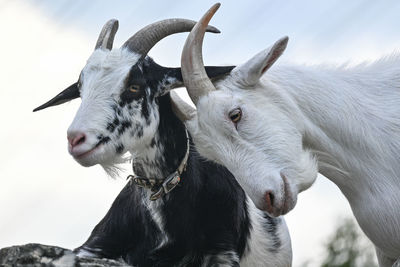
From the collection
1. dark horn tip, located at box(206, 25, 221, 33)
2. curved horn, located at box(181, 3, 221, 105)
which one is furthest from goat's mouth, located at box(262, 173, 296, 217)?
dark horn tip, located at box(206, 25, 221, 33)

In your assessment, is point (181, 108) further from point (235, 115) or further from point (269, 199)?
point (269, 199)

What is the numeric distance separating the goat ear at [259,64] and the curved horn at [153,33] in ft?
2.65

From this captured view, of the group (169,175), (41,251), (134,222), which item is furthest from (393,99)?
(41,251)

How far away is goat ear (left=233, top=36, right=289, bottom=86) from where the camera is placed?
4.98 m

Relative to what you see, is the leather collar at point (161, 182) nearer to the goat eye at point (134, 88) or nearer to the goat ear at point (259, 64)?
the goat eye at point (134, 88)

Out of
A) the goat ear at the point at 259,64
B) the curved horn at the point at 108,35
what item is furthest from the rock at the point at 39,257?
the curved horn at the point at 108,35

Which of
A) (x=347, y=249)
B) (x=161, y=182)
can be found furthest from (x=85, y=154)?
(x=347, y=249)

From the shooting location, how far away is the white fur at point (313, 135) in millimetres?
5016

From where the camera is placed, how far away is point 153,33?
5832 mm

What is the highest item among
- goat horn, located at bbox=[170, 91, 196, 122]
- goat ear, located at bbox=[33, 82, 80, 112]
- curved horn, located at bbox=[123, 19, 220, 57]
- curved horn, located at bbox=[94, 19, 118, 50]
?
curved horn, located at bbox=[94, 19, 118, 50]

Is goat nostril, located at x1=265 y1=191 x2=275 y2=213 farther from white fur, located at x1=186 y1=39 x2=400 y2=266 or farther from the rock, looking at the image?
the rock

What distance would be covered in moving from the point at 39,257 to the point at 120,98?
2.11m

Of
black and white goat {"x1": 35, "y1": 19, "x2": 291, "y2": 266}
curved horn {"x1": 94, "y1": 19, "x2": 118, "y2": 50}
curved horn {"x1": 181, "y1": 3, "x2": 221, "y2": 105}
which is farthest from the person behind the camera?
curved horn {"x1": 94, "y1": 19, "x2": 118, "y2": 50}

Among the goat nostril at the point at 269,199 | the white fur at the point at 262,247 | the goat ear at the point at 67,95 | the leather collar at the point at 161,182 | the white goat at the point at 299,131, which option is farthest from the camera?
the white fur at the point at 262,247
